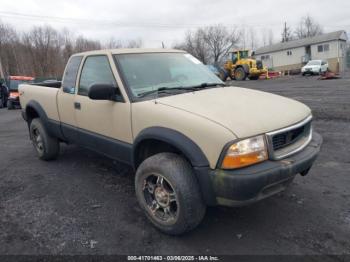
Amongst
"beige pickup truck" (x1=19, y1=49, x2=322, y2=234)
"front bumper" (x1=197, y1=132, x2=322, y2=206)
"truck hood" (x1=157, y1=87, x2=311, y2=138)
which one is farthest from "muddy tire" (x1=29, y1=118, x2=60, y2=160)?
"front bumper" (x1=197, y1=132, x2=322, y2=206)

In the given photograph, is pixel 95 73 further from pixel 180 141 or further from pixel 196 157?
pixel 196 157

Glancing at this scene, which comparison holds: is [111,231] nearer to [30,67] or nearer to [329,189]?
[329,189]

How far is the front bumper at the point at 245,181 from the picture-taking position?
8.66 feet

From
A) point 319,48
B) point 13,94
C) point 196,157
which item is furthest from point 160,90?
point 319,48

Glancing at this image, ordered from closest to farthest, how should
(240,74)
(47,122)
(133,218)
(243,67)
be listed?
(133,218) → (47,122) → (243,67) → (240,74)

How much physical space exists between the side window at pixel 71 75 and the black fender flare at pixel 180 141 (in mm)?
1855

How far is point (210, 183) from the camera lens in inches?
A: 108

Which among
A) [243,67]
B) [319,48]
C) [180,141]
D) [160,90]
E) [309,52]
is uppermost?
[319,48]

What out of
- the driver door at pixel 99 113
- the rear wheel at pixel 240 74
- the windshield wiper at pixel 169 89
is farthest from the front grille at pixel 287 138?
the rear wheel at pixel 240 74

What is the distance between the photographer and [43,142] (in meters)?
5.46

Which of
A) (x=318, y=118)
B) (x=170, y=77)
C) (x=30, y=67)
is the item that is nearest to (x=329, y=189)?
(x=170, y=77)

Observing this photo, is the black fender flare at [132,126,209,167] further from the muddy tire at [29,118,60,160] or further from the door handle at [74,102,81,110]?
the muddy tire at [29,118,60,160]

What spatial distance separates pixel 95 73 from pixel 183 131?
185cm

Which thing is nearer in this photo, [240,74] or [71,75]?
[71,75]
